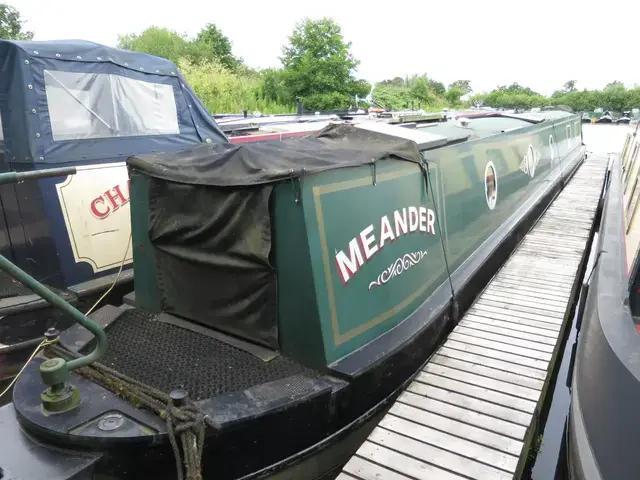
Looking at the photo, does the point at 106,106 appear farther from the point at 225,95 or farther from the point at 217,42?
the point at 217,42

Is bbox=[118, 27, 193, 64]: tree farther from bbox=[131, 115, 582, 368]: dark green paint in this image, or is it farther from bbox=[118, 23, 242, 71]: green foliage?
bbox=[131, 115, 582, 368]: dark green paint

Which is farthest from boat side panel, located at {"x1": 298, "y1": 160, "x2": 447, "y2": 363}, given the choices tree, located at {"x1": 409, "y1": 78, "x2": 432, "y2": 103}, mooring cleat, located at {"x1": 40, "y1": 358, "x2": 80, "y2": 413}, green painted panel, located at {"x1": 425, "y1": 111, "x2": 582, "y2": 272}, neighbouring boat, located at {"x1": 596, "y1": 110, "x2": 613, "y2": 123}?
neighbouring boat, located at {"x1": 596, "y1": 110, "x2": 613, "y2": 123}

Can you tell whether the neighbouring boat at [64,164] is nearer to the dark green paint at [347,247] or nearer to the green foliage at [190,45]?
the dark green paint at [347,247]

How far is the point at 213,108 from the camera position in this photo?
61.5 feet

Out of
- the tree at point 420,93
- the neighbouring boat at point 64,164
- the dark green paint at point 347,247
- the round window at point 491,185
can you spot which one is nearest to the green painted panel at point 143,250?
the dark green paint at point 347,247

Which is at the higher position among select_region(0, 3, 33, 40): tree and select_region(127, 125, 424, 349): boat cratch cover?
select_region(0, 3, 33, 40): tree

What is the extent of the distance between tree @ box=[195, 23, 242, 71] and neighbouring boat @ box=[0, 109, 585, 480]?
40.9 meters

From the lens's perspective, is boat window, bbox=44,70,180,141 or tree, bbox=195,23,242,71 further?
tree, bbox=195,23,242,71

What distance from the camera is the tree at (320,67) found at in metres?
27.9

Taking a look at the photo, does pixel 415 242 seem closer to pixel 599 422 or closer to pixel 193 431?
pixel 599 422

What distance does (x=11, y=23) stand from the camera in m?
41.2

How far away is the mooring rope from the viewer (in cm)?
199

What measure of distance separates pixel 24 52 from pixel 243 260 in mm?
2660

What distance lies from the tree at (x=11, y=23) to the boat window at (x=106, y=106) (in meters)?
44.0
